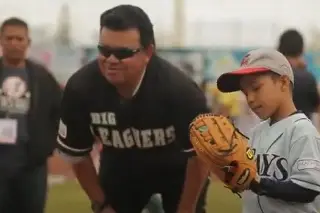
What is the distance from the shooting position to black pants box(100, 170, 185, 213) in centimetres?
530

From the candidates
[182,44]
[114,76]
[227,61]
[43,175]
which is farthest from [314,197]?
[182,44]

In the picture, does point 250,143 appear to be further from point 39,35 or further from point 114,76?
point 39,35

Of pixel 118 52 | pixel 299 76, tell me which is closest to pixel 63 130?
pixel 118 52

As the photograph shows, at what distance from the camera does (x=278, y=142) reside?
13.7 feet

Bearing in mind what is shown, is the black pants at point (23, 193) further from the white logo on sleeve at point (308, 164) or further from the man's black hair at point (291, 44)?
the white logo on sleeve at point (308, 164)

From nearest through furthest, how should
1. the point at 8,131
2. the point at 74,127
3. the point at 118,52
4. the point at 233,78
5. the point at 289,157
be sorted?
the point at 289,157 → the point at 233,78 → the point at 118,52 → the point at 74,127 → the point at 8,131

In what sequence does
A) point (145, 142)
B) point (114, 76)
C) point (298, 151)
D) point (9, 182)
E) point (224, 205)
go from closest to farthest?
point (298, 151) → point (114, 76) → point (145, 142) → point (9, 182) → point (224, 205)

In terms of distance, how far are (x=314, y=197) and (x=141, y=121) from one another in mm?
1295

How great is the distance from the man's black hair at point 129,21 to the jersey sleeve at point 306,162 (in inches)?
46.0

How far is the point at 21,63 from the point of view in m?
7.25

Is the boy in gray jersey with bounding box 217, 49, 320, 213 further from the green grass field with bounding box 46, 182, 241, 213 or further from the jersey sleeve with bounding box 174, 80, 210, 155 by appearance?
the green grass field with bounding box 46, 182, 241, 213

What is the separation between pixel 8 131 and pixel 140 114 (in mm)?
2272

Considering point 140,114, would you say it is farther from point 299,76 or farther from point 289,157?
point 299,76

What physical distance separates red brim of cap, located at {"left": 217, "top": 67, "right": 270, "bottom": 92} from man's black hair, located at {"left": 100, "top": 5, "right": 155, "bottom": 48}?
2.14 ft
